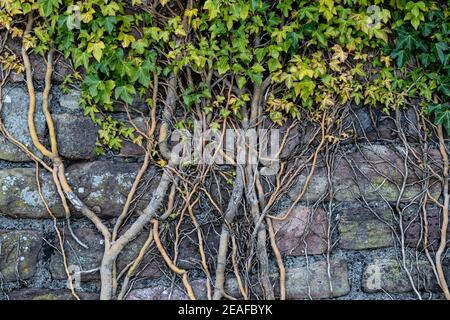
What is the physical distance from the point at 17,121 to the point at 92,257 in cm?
71

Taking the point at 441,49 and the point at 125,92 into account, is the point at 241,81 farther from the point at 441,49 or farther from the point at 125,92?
the point at 441,49

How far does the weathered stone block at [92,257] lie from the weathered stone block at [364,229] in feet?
2.94

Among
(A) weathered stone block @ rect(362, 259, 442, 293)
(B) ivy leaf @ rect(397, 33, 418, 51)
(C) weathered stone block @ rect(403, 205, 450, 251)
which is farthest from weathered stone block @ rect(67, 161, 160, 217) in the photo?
(B) ivy leaf @ rect(397, 33, 418, 51)

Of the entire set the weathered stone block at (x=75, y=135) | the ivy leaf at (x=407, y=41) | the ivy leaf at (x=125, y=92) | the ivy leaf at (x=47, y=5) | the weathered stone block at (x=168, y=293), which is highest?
the ivy leaf at (x=47, y=5)

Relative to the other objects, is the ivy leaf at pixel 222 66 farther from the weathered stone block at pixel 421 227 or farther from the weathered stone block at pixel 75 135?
the weathered stone block at pixel 421 227

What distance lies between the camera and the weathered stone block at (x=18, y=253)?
2.33 m

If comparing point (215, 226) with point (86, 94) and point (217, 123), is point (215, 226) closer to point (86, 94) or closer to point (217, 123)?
point (217, 123)

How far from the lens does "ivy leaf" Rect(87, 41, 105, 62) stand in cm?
224

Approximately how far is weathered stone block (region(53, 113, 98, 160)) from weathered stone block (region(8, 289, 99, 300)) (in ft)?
2.05

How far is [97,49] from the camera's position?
2.25 meters

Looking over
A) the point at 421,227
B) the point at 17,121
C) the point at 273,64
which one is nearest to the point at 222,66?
the point at 273,64

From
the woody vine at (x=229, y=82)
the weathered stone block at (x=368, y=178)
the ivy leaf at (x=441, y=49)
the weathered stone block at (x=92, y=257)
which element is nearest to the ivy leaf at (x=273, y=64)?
the woody vine at (x=229, y=82)

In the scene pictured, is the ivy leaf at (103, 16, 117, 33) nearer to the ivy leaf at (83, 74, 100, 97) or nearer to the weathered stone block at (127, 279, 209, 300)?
the ivy leaf at (83, 74, 100, 97)
